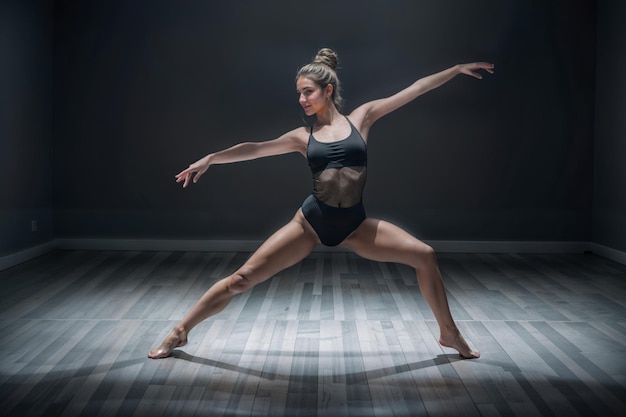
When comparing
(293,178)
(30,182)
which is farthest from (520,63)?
(30,182)

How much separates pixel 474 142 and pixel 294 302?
2828 mm

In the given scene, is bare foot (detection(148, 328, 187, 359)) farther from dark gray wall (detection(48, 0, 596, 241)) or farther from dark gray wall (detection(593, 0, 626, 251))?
dark gray wall (detection(593, 0, 626, 251))

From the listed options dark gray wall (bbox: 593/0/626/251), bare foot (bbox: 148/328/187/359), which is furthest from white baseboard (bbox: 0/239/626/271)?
bare foot (bbox: 148/328/187/359)

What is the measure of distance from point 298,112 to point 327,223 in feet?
11.2

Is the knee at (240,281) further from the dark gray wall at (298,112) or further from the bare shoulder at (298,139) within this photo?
the dark gray wall at (298,112)

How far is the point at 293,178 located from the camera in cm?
651

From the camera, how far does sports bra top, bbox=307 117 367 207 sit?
10.5 ft

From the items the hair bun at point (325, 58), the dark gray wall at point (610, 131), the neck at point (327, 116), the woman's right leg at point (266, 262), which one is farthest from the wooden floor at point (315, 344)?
the hair bun at point (325, 58)

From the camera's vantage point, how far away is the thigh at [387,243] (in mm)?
3191

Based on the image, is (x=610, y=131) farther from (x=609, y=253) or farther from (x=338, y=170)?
(x=338, y=170)

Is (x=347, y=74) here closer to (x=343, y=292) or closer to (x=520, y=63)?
(x=520, y=63)

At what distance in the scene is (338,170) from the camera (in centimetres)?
321

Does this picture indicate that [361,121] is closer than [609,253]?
Yes

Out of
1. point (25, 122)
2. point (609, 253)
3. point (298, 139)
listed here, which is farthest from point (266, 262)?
point (609, 253)
